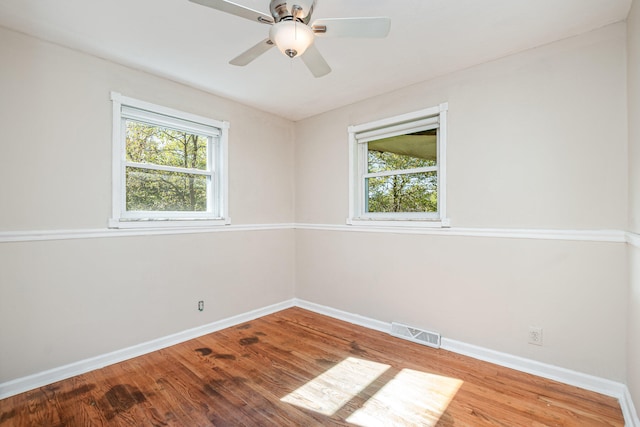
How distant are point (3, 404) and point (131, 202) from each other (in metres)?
1.56

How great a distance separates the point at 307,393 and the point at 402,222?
1755 millimetres

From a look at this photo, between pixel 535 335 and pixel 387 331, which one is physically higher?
pixel 535 335

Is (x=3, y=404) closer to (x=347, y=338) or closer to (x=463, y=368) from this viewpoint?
(x=347, y=338)

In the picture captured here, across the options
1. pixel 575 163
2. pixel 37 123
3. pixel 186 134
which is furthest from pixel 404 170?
pixel 37 123

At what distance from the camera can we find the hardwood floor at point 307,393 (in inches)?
72.7

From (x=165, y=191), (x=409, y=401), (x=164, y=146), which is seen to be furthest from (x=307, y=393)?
(x=164, y=146)

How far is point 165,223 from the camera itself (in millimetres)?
2863

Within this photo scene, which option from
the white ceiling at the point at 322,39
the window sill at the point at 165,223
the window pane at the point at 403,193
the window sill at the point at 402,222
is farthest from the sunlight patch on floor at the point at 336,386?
the white ceiling at the point at 322,39

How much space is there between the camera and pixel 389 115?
10.3 ft

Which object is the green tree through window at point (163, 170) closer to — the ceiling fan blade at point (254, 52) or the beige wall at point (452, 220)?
the beige wall at point (452, 220)

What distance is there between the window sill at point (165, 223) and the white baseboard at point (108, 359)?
102 cm

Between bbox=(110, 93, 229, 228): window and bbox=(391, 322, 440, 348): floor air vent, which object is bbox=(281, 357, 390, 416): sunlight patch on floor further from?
bbox=(110, 93, 229, 228): window

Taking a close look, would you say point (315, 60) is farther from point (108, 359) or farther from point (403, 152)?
point (108, 359)

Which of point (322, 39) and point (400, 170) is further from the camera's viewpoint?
point (400, 170)
